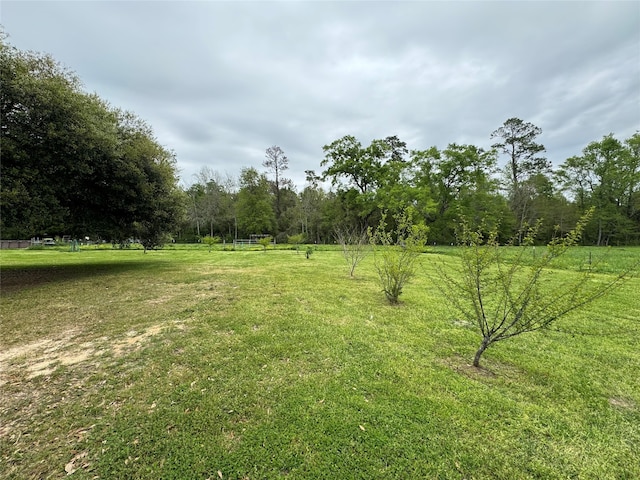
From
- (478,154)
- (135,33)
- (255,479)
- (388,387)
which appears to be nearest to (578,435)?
(388,387)

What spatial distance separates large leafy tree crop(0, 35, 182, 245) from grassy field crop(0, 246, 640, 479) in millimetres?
3425

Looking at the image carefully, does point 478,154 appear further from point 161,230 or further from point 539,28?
point 161,230

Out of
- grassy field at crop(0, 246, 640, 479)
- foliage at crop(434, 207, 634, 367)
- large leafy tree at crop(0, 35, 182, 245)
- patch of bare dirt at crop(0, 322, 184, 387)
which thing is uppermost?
large leafy tree at crop(0, 35, 182, 245)

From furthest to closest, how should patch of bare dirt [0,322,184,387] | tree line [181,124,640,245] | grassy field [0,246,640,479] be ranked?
tree line [181,124,640,245], patch of bare dirt [0,322,184,387], grassy field [0,246,640,479]

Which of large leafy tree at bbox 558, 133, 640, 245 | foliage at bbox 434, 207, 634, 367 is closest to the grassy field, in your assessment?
foliage at bbox 434, 207, 634, 367

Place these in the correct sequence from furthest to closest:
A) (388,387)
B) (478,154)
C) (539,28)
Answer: (478,154) < (539,28) < (388,387)

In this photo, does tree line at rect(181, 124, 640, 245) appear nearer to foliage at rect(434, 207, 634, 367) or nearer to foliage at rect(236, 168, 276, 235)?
foliage at rect(236, 168, 276, 235)

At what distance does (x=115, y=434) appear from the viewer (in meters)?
2.07

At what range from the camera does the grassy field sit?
1848 mm

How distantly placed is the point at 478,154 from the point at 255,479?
31.8 metres

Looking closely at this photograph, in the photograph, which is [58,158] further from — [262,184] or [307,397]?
[262,184]

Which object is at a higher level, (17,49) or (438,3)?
(438,3)

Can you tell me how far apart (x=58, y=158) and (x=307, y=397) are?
8842 millimetres

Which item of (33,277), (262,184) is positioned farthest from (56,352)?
(262,184)
